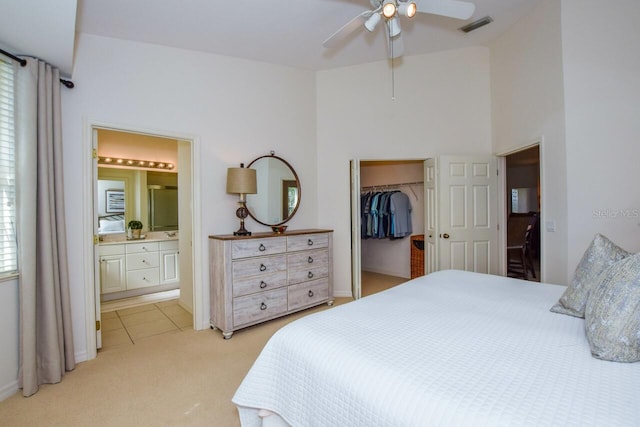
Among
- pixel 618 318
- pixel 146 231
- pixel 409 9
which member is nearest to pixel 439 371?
pixel 618 318

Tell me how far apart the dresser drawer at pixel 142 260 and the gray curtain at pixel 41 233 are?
193cm

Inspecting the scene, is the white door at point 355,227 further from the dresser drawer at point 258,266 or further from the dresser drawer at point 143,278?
the dresser drawer at point 143,278

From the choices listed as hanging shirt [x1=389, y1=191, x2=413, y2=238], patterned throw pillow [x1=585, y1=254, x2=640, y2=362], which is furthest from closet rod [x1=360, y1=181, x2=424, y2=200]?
patterned throw pillow [x1=585, y1=254, x2=640, y2=362]

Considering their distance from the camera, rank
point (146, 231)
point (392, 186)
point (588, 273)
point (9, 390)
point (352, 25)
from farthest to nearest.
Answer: point (392, 186) → point (146, 231) → point (352, 25) → point (9, 390) → point (588, 273)

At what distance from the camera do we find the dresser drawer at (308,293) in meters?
3.22

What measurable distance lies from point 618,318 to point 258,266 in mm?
2523

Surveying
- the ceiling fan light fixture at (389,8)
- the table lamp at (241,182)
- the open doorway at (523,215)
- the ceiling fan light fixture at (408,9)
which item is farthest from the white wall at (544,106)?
the table lamp at (241,182)

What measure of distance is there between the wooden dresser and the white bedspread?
57.0 inches

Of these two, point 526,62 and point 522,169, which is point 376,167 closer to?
point 526,62

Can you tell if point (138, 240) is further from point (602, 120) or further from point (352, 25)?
point (602, 120)

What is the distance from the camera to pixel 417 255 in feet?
16.0

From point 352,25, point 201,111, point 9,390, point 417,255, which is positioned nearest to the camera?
point 9,390

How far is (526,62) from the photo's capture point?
3104 mm

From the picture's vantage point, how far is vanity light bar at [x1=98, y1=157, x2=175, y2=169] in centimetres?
415
